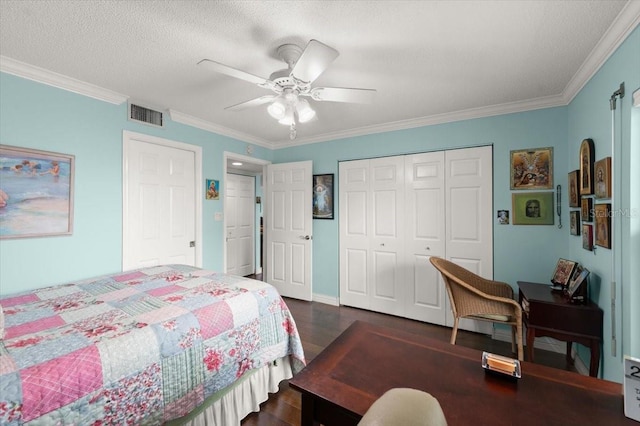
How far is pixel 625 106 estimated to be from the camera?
Result: 1.59 metres

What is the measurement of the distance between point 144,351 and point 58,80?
7.76ft

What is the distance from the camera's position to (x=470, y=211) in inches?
119

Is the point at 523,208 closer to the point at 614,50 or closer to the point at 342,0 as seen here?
the point at 614,50

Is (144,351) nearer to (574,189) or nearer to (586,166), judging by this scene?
(586,166)

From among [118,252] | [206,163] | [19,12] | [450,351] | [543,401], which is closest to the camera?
[543,401]

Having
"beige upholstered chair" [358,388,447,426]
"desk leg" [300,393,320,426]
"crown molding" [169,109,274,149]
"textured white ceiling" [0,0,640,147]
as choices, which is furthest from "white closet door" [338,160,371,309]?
"beige upholstered chair" [358,388,447,426]

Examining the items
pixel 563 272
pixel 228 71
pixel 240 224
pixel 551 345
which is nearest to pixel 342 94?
pixel 228 71

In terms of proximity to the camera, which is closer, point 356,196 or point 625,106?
point 625,106

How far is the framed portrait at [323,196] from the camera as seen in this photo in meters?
3.95

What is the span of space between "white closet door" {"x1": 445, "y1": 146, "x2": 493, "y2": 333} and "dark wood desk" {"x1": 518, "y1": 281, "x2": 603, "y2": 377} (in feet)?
2.64

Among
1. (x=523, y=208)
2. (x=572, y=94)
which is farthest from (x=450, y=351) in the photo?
(x=572, y=94)

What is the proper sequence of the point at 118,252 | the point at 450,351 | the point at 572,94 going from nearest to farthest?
the point at 450,351 → the point at 572,94 → the point at 118,252

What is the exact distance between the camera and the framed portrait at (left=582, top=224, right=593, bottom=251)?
6.70ft

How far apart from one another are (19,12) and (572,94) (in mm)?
4041
